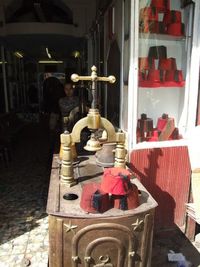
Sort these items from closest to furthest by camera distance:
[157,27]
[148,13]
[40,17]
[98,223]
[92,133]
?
1. [98,223]
2. [92,133]
3. [148,13]
4. [157,27]
5. [40,17]

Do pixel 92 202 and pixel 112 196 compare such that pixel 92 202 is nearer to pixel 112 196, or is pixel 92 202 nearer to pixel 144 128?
pixel 112 196

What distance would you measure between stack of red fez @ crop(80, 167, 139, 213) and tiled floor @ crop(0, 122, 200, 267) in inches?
47.8

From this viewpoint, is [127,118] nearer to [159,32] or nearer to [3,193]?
[159,32]

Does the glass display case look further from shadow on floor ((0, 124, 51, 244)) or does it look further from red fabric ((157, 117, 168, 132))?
shadow on floor ((0, 124, 51, 244))

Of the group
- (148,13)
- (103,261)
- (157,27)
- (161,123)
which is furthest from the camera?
(161,123)

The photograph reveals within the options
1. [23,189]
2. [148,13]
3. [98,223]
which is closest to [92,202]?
[98,223]

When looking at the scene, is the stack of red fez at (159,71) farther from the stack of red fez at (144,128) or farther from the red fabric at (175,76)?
the stack of red fez at (144,128)

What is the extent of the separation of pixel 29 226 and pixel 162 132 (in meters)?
1.80

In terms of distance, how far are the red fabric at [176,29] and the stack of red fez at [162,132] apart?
838 mm

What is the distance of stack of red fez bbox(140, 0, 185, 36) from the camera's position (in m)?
2.59

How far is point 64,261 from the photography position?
1.70 metres

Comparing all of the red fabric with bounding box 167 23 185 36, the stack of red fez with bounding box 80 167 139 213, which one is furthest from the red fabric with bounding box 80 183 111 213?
the red fabric with bounding box 167 23 185 36

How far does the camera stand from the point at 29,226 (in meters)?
3.06

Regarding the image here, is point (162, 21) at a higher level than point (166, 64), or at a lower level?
higher
